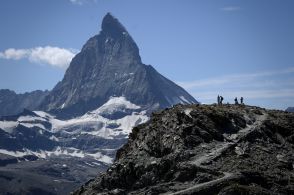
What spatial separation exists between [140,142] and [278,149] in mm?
20861

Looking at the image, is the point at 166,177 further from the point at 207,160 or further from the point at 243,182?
the point at 243,182

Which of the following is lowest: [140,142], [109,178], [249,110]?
[109,178]

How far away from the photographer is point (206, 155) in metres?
69.0

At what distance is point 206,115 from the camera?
80875 mm

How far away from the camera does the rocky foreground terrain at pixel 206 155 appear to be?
207ft

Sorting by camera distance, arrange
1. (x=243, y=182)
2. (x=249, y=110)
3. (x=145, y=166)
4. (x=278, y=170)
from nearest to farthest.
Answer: (x=243, y=182), (x=278, y=170), (x=145, y=166), (x=249, y=110)

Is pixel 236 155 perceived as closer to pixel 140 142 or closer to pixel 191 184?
pixel 191 184

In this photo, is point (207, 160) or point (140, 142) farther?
point (140, 142)

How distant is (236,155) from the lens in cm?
6988

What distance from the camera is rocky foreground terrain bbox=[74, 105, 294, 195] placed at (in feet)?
207

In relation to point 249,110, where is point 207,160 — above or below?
below

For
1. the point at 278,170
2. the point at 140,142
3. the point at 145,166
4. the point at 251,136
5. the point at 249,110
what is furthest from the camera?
the point at 249,110

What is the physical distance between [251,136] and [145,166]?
16.2 m

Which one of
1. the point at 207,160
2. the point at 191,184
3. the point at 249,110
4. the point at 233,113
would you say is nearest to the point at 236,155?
the point at 207,160
